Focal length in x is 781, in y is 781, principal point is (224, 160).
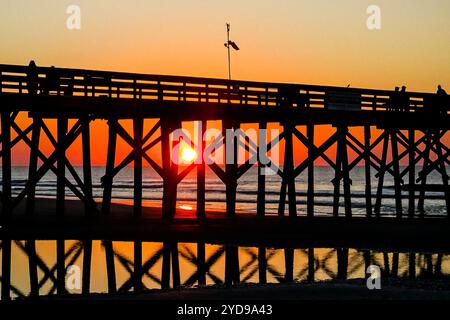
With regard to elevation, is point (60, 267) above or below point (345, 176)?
below

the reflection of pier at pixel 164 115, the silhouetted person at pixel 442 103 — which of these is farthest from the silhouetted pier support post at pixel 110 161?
the silhouetted person at pixel 442 103

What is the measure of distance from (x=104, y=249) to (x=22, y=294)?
18.2 feet

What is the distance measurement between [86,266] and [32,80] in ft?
21.5

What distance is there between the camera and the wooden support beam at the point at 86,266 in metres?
14.3

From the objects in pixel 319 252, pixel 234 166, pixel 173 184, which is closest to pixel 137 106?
pixel 173 184

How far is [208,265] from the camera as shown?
17.2 metres

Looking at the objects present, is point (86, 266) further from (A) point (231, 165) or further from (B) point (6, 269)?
(A) point (231, 165)

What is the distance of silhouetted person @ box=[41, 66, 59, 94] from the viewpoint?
21562 millimetres

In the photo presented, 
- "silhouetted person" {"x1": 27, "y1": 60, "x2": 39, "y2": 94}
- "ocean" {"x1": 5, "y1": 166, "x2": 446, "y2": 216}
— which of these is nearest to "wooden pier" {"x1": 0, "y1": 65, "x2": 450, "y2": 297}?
"silhouetted person" {"x1": 27, "y1": 60, "x2": 39, "y2": 94}

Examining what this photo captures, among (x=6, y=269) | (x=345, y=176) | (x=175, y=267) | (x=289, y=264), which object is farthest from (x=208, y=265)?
(x=345, y=176)

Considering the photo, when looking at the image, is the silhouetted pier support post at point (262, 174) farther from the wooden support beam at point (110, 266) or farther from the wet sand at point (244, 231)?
the wooden support beam at point (110, 266)

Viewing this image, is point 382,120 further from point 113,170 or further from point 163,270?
point 163,270

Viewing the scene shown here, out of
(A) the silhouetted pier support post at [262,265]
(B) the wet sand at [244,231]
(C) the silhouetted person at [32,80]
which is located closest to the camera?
(A) the silhouetted pier support post at [262,265]

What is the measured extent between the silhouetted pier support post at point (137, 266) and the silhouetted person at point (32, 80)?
5101 millimetres
